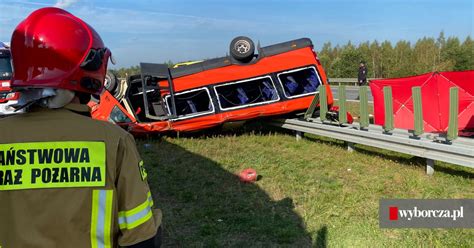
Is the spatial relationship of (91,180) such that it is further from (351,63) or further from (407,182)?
(351,63)

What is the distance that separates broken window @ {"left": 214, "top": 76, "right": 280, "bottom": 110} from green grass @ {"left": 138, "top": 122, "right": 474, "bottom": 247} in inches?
47.9

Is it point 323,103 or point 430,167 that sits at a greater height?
point 323,103

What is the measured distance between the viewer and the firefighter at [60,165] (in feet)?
4.48

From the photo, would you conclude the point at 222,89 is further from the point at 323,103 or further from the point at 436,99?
the point at 436,99

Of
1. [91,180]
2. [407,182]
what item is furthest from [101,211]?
[407,182]

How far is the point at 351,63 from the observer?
50500mm

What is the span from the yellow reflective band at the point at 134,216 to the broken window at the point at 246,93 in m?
7.27

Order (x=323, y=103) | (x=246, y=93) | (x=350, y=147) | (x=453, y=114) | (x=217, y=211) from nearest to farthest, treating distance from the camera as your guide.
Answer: (x=217, y=211) → (x=453, y=114) → (x=350, y=147) → (x=323, y=103) → (x=246, y=93)

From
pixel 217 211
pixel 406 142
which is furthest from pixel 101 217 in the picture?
pixel 406 142

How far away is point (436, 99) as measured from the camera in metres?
7.63

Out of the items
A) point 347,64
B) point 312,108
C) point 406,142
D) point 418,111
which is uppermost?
point 418,111

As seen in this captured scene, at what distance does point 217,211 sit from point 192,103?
15.5ft

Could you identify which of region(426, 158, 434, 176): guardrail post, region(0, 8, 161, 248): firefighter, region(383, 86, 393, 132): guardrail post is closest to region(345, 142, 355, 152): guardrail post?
region(383, 86, 393, 132): guardrail post

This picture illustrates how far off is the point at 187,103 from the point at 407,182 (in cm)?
511
